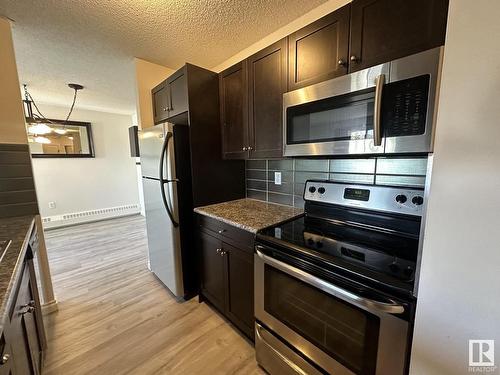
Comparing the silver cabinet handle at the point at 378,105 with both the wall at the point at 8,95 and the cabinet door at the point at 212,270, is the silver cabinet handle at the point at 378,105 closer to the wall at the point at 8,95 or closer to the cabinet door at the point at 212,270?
the cabinet door at the point at 212,270

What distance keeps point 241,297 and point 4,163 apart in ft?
6.97

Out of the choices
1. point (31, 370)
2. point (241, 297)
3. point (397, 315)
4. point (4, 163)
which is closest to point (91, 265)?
point (4, 163)

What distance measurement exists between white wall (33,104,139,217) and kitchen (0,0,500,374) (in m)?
3.02

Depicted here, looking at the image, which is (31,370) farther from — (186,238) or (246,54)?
(246,54)

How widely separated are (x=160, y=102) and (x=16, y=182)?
1.38m

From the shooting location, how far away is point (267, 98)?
1.57 m

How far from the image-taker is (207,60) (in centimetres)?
234

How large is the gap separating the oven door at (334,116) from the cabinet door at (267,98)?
0.40 ft

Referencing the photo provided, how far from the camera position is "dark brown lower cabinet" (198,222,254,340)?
4.85ft

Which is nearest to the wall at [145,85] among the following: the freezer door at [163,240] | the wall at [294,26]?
the freezer door at [163,240]

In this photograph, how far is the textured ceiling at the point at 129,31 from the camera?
1510 millimetres

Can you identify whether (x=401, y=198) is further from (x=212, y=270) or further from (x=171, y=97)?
(x=171, y=97)

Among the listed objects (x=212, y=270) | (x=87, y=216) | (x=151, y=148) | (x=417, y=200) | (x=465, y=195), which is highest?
(x=151, y=148)

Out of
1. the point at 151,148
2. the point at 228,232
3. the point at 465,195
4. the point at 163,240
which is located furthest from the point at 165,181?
the point at 465,195
